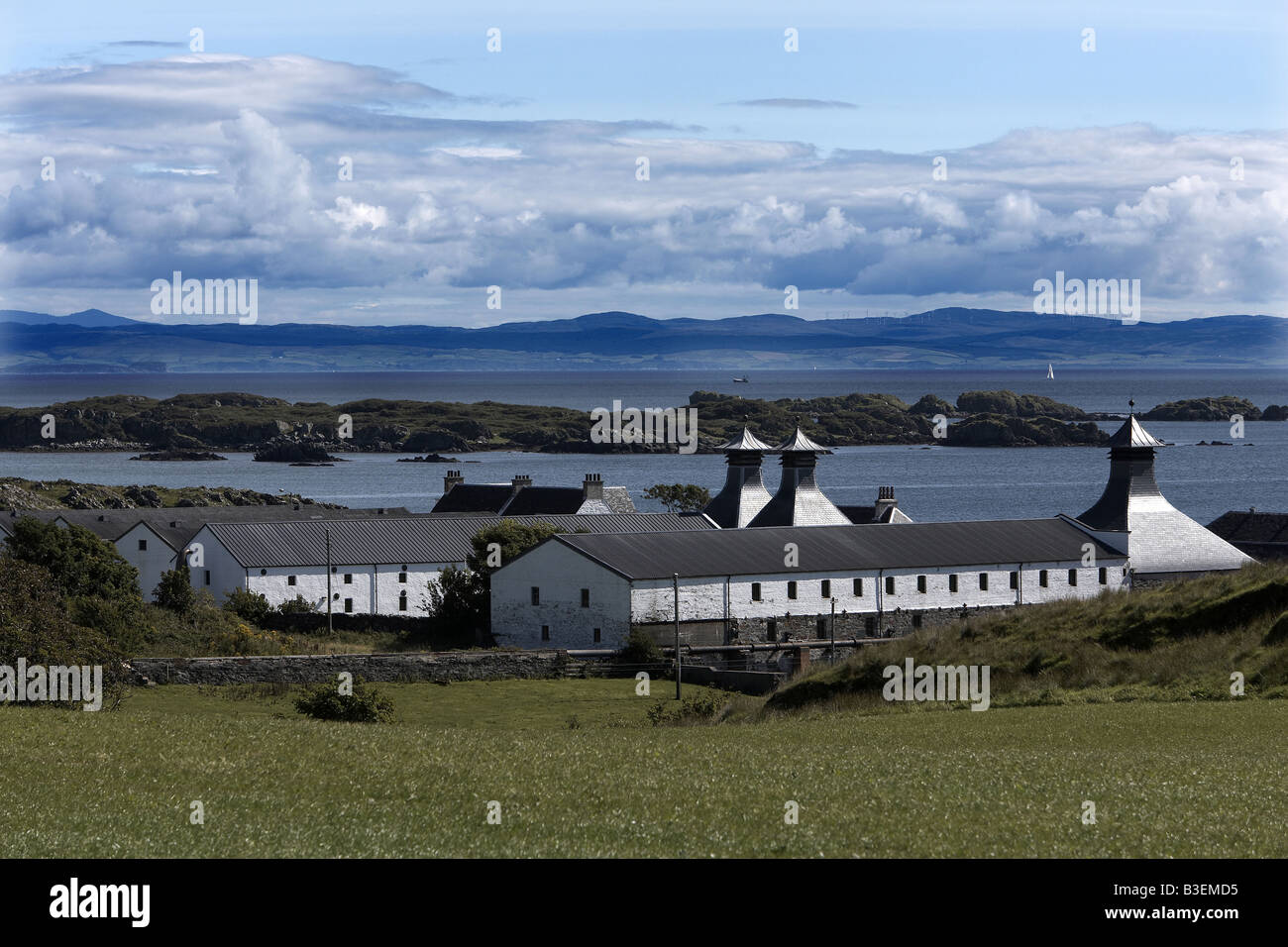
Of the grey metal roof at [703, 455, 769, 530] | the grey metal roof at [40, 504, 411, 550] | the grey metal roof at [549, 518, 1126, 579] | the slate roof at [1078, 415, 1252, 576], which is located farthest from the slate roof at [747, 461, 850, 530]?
the grey metal roof at [40, 504, 411, 550]

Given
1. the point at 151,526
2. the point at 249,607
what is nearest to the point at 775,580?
the point at 249,607

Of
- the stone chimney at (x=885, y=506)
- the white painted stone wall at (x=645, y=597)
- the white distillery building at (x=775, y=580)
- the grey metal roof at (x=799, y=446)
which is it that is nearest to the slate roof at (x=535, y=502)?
the grey metal roof at (x=799, y=446)

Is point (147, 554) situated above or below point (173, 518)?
below

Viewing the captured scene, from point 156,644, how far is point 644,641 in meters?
17.7

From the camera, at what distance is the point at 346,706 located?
37375 mm

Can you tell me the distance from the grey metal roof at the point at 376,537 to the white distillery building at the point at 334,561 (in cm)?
5

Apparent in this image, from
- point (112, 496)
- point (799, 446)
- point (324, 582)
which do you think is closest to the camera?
point (324, 582)

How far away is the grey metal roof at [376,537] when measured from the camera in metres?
74.9

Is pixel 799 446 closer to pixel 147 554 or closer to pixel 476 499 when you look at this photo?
pixel 476 499

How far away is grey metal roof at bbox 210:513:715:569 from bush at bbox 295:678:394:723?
34.0m

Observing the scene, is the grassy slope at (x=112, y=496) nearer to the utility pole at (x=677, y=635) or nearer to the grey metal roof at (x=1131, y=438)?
the utility pole at (x=677, y=635)

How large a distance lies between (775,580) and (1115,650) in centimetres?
2847
